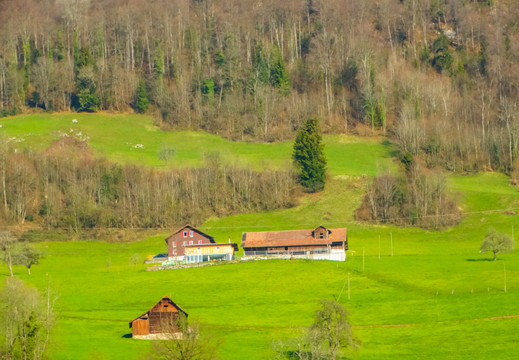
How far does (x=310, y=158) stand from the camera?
6309 inches

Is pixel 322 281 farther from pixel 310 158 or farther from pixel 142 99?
pixel 142 99

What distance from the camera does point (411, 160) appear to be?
15838 cm

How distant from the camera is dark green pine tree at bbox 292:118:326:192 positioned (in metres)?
158

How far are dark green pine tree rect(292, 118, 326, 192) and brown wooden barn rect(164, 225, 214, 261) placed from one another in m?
24.7

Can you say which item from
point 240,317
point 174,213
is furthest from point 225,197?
point 240,317

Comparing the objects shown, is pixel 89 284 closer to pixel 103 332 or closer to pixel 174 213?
pixel 103 332

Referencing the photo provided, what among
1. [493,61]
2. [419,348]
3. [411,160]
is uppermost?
[493,61]

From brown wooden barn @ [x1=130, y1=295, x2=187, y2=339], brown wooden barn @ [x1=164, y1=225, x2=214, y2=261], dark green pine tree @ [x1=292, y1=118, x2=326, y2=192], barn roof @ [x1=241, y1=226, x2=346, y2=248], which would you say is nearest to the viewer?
brown wooden barn @ [x1=130, y1=295, x2=187, y2=339]

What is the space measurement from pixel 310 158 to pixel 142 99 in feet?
157

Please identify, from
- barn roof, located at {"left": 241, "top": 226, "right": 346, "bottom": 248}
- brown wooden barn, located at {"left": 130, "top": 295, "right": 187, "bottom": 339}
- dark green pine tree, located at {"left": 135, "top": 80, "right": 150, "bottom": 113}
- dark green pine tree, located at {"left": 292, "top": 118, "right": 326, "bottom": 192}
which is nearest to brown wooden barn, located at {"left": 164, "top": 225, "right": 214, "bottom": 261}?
barn roof, located at {"left": 241, "top": 226, "right": 346, "bottom": 248}

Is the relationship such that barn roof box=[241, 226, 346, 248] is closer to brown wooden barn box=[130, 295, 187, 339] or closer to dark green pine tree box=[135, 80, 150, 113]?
brown wooden barn box=[130, 295, 187, 339]

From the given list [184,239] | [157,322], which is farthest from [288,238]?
[157,322]

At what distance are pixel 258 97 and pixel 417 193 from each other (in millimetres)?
Result: 48774

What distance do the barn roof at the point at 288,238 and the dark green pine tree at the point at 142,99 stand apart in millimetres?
66031
